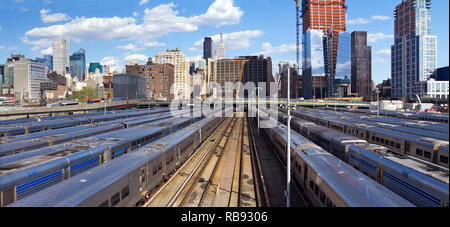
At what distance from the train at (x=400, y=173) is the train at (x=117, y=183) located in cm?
1323

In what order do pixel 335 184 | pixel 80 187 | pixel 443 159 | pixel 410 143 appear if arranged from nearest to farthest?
pixel 80 187
pixel 335 184
pixel 443 159
pixel 410 143

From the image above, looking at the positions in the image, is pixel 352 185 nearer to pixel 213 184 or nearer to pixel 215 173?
pixel 213 184

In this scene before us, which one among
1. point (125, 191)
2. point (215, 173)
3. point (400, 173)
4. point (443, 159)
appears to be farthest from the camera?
point (215, 173)

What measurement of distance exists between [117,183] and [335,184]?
33.8ft

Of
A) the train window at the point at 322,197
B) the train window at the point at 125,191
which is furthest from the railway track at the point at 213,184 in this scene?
the train window at the point at 322,197

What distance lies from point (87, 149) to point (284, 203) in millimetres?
14000

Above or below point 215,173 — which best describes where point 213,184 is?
below

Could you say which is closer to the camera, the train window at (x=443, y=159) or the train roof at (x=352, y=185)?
the train roof at (x=352, y=185)

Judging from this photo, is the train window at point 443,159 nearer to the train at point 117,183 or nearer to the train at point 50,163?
the train at point 117,183

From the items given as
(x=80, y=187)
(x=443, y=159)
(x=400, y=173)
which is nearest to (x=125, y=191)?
(x=80, y=187)

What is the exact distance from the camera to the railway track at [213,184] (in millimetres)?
18087

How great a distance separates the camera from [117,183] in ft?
42.3
